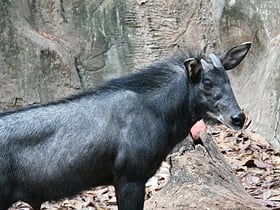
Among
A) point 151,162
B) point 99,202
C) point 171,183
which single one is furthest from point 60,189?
point 99,202

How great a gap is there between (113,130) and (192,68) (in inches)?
32.8

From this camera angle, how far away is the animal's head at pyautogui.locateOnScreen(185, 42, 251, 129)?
625 centimetres

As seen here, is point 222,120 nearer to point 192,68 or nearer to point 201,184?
point 192,68

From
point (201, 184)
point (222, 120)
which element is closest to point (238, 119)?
point (222, 120)

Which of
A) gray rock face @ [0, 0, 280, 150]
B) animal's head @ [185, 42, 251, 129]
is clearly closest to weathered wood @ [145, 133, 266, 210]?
animal's head @ [185, 42, 251, 129]

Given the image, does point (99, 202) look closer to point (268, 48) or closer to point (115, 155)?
point (115, 155)

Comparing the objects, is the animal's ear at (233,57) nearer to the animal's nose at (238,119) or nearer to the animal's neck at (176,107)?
the animal's neck at (176,107)

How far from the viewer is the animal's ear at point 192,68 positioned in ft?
20.6

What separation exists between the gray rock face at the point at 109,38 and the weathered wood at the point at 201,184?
308 centimetres

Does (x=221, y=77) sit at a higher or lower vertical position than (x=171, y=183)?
higher

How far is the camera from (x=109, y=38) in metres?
10.8

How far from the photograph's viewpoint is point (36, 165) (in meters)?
6.04

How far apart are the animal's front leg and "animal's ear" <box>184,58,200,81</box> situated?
0.98 meters

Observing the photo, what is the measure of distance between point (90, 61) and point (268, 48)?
8.15 ft
